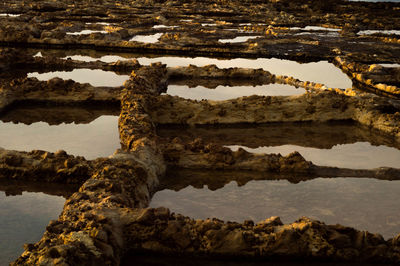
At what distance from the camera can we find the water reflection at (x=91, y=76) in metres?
9.81

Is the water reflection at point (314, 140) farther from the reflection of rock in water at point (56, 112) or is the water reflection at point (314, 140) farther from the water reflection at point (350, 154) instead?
the reflection of rock in water at point (56, 112)

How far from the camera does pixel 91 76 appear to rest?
10.3 m

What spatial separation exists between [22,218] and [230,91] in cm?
561

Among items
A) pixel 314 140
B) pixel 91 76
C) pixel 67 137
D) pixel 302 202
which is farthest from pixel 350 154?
pixel 91 76

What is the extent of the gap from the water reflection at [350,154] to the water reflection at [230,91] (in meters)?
2.60

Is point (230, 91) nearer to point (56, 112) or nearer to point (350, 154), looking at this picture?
point (56, 112)

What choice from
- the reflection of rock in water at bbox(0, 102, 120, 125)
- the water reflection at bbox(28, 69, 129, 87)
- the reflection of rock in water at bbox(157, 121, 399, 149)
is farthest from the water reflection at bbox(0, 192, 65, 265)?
the water reflection at bbox(28, 69, 129, 87)

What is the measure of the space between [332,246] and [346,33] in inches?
640

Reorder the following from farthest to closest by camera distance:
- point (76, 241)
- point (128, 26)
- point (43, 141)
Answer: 1. point (128, 26)
2. point (43, 141)
3. point (76, 241)

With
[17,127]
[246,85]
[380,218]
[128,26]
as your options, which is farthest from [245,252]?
[128,26]

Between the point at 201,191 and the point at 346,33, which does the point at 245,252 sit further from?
the point at 346,33

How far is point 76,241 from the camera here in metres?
3.39

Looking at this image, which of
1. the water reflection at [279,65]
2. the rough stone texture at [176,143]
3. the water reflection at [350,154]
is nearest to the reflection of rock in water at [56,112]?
the rough stone texture at [176,143]

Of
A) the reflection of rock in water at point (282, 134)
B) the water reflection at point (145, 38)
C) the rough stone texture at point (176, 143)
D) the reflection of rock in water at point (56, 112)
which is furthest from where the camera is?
the water reflection at point (145, 38)
